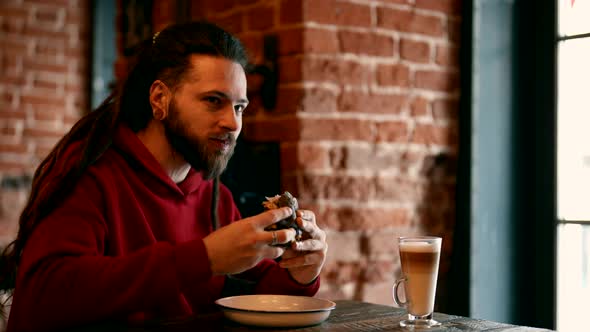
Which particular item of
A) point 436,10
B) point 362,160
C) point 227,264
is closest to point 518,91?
point 436,10

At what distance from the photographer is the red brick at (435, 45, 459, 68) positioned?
83.4 inches

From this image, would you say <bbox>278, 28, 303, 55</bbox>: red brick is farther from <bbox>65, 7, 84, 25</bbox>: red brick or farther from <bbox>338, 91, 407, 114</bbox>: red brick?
<bbox>65, 7, 84, 25</bbox>: red brick

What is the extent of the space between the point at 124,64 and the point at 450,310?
1.39 metres

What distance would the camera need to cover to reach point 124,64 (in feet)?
8.47

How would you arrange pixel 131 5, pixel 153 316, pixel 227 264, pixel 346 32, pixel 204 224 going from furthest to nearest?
pixel 131 5, pixel 346 32, pixel 204 224, pixel 153 316, pixel 227 264

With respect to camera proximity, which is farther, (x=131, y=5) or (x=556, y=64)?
(x=131, y=5)

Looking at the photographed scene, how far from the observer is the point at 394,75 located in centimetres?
203

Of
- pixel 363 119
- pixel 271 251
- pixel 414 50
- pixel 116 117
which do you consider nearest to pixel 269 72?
pixel 363 119

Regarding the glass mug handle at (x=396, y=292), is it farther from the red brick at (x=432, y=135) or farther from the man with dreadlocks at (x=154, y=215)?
the red brick at (x=432, y=135)

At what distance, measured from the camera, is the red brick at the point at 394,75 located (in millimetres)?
2002

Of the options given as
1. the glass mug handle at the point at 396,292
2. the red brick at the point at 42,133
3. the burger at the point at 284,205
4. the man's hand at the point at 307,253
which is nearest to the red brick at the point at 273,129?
the man's hand at the point at 307,253

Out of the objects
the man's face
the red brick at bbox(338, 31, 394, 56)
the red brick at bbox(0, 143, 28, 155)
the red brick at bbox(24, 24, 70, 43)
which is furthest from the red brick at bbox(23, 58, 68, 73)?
the man's face

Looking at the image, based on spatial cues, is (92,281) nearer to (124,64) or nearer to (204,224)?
(204,224)

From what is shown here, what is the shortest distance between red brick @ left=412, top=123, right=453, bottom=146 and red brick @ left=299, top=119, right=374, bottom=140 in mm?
175
